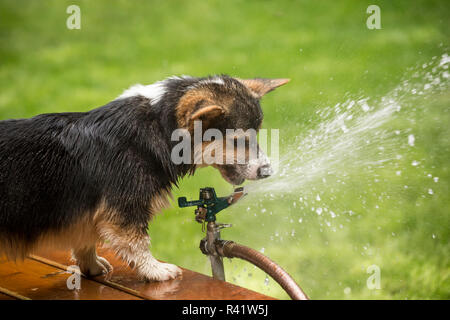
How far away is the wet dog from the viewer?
1.58m

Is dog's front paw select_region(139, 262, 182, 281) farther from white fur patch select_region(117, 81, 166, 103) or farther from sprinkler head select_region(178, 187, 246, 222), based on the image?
white fur patch select_region(117, 81, 166, 103)

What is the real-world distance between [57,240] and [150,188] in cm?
34

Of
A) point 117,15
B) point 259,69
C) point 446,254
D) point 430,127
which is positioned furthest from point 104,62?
point 446,254

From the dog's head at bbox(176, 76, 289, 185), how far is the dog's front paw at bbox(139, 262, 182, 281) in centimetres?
36

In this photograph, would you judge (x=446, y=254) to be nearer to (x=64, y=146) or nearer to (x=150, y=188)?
(x=150, y=188)

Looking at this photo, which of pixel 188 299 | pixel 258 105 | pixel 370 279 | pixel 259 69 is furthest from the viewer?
pixel 259 69

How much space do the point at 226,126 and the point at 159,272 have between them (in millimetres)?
517

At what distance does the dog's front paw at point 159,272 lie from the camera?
1.68m

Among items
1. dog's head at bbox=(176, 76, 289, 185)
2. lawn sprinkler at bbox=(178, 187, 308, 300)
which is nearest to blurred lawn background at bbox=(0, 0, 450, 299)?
lawn sprinkler at bbox=(178, 187, 308, 300)

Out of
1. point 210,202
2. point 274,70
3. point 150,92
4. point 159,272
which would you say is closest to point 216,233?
point 210,202

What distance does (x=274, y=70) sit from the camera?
3.06 meters

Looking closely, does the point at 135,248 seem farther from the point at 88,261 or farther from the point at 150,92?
the point at 150,92

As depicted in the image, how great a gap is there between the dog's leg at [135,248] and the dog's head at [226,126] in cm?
30

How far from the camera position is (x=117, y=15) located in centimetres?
317
